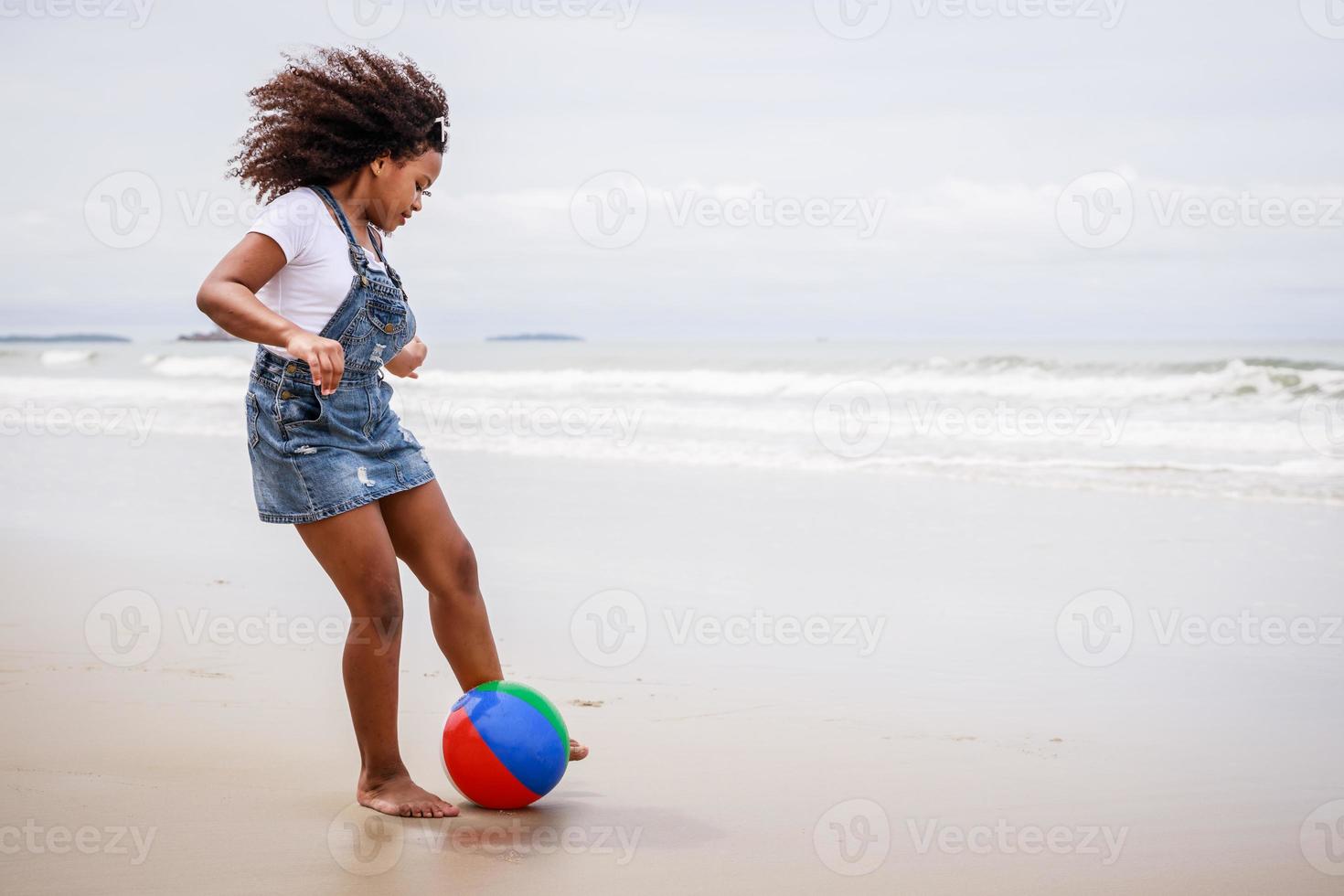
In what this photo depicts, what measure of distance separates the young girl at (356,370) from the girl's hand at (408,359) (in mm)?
111

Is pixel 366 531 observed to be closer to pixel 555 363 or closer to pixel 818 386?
pixel 818 386

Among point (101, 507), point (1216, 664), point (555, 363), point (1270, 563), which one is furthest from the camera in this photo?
point (555, 363)

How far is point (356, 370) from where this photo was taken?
3.35 metres

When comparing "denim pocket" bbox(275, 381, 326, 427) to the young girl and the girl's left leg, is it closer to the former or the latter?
the young girl

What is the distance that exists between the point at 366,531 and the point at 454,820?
83 cm

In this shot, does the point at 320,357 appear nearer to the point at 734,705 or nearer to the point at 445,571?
the point at 445,571

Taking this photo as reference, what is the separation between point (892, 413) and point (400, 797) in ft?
47.3

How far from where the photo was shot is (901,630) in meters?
5.68

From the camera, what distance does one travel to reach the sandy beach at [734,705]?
318 centimetres

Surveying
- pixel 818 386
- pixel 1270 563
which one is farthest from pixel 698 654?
pixel 818 386

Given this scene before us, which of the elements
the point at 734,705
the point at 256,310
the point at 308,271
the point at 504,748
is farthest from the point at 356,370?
the point at 734,705

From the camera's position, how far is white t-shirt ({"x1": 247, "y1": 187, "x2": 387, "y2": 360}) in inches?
126

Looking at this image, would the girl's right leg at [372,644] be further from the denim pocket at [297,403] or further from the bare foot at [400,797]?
the denim pocket at [297,403]

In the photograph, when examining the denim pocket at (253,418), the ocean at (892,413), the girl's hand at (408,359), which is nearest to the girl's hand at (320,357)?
the denim pocket at (253,418)
